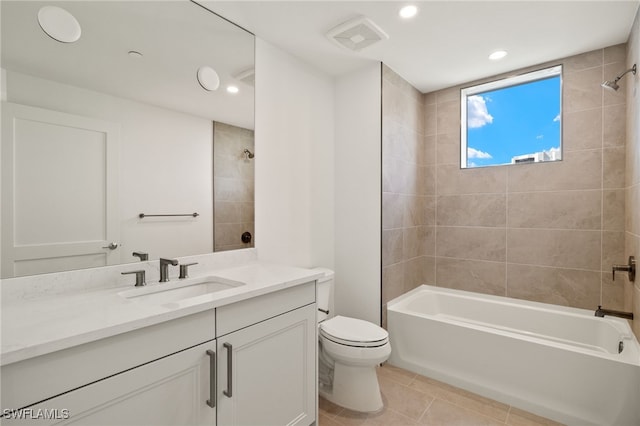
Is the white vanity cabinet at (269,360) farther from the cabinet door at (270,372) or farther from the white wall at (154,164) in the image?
the white wall at (154,164)

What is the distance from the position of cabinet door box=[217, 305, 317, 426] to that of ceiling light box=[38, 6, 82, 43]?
4.86 ft

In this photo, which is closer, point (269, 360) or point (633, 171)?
point (269, 360)

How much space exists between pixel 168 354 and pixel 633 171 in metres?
2.70

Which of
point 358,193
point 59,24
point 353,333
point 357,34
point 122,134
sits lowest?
point 353,333

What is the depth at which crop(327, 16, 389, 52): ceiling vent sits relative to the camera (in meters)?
1.90

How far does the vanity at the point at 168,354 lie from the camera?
80 centimetres

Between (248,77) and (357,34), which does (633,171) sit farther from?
(248,77)

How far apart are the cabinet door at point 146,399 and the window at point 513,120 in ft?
9.15

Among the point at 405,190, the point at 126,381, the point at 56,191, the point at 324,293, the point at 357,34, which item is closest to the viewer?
the point at 126,381

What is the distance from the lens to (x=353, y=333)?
1979mm

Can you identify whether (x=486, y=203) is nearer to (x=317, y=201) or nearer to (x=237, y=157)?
(x=317, y=201)

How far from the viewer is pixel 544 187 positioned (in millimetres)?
2482

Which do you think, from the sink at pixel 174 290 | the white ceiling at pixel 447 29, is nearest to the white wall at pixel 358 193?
the white ceiling at pixel 447 29

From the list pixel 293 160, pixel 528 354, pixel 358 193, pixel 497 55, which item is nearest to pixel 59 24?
pixel 293 160
